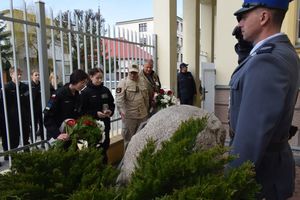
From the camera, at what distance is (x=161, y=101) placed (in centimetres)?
505

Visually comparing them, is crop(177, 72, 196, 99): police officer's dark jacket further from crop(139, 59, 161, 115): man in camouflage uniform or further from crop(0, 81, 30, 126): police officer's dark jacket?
crop(0, 81, 30, 126): police officer's dark jacket

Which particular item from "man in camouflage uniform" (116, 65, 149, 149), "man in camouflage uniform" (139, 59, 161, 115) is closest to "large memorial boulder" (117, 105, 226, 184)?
"man in camouflage uniform" (116, 65, 149, 149)

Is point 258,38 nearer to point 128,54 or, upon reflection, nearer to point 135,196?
point 135,196

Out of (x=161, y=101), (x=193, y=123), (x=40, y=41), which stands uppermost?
(x=40, y=41)

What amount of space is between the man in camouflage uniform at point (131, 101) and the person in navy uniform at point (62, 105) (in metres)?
1.27

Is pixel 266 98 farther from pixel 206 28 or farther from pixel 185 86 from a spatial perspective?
pixel 206 28

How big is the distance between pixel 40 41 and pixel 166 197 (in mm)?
3321

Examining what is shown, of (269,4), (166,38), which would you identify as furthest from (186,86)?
(269,4)

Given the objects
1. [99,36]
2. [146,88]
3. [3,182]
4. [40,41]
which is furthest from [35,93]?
[3,182]

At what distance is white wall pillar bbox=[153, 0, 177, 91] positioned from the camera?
621cm

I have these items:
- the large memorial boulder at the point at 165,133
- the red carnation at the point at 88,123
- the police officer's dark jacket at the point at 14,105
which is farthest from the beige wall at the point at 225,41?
the large memorial boulder at the point at 165,133

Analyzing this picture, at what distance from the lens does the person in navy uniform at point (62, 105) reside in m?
3.37

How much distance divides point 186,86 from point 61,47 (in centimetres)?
472

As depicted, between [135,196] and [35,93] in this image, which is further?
[35,93]
